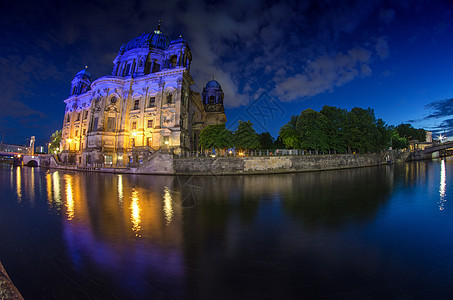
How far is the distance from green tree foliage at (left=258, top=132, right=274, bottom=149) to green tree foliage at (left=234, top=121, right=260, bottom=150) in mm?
13033

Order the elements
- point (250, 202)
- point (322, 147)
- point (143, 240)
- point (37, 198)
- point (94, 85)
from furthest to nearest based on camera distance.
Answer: point (94, 85)
point (322, 147)
point (37, 198)
point (250, 202)
point (143, 240)

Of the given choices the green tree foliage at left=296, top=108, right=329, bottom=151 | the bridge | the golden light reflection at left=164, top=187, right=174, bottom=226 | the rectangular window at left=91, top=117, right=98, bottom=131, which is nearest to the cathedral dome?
the rectangular window at left=91, top=117, right=98, bottom=131

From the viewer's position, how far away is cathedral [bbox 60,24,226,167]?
122ft

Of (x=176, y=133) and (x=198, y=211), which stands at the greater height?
(x=176, y=133)

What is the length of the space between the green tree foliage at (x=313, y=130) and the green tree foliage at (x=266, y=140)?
868 centimetres

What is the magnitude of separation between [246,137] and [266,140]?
652 inches

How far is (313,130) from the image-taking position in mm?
36188

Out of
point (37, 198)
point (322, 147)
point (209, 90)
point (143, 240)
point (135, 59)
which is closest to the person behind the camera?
point (143, 240)

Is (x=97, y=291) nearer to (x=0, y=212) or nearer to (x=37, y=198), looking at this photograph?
(x=0, y=212)

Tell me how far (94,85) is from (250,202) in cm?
4885

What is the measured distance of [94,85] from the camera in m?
42.8

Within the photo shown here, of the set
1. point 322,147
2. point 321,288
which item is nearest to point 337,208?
point 321,288

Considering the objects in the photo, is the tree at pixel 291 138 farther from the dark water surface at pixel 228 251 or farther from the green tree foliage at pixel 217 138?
the dark water surface at pixel 228 251

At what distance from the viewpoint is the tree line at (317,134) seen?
32.9 metres
